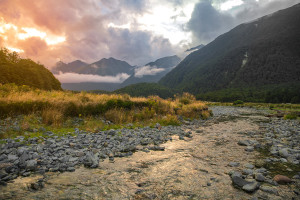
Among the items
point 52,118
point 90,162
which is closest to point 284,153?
point 90,162

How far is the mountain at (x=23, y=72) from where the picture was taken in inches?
813

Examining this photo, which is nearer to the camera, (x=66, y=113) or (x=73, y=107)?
(x=66, y=113)

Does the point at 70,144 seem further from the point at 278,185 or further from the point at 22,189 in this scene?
the point at 278,185

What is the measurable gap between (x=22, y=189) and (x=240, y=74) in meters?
231

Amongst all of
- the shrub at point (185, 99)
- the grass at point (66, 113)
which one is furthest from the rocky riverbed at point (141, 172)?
the shrub at point (185, 99)

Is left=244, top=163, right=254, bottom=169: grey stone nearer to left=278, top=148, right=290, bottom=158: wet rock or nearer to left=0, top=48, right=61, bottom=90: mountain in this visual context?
left=278, top=148, right=290, bottom=158: wet rock

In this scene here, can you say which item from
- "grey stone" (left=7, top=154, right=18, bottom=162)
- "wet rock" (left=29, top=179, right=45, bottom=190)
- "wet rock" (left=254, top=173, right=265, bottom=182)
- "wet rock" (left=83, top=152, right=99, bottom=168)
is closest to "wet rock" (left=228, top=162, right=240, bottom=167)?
"wet rock" (left=254, top=173, right=265, bottom=182)

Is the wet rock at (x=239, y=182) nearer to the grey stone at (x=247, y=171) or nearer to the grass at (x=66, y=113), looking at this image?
the grey stone at (x=247, y=171)

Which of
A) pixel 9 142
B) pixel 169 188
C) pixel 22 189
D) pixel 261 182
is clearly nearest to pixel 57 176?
pixel 22 189

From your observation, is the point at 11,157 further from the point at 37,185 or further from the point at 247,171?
the point at 247,171

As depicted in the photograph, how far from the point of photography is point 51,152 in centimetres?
543

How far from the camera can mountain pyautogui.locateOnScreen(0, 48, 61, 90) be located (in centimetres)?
2064

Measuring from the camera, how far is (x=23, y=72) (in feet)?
75.3

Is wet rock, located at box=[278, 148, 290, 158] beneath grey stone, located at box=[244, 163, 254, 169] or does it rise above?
beneath
